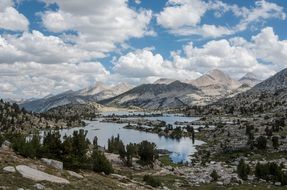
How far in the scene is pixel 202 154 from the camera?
464ft

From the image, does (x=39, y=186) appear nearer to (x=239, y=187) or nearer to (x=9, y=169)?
(x=9, y=169)

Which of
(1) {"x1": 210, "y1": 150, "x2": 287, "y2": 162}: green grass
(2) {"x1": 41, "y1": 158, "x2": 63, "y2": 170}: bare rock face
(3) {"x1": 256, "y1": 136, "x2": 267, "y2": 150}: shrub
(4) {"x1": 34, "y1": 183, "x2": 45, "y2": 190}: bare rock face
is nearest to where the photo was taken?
(4) {"x1": 34, "y1": 183, "x2": 45, "y2": 190}: bare rock face

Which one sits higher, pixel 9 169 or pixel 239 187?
pixel 9 169

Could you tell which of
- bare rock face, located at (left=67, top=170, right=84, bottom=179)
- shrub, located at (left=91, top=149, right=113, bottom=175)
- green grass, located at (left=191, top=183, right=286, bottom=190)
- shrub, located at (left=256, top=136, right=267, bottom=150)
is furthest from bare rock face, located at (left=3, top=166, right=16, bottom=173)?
shrub, located at (left=256, top=136, right=267, bottom=150)

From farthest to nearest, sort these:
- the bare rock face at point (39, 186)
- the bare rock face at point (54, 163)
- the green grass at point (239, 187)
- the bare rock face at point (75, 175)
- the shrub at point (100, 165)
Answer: the green grass at point (239, 187), the shrub at point (100, 165), the bare rock face at point (54, 163), the bare rock face at point (75, 175), the bare rock face at point (39, 186)

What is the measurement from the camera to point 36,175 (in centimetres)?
3281

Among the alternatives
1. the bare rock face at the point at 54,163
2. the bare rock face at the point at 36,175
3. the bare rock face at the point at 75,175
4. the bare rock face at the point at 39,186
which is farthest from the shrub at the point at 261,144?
the bare rock face at the point at 39,186

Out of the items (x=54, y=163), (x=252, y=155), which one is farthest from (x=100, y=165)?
(x=252, y=155)

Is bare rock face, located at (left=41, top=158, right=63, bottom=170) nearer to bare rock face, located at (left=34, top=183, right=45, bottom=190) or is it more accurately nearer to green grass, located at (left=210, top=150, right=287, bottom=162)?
bare rock face, located at (left=34, top=183, right=45, bottom=190)

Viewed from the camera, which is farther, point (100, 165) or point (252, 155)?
point (252, 155)

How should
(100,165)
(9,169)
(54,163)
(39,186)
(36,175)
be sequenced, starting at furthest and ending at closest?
(100,165) < (54,163) < (36,175) < (9,169) < (39,186)

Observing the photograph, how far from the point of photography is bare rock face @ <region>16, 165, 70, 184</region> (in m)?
32.2

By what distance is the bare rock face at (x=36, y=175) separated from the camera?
32.2m

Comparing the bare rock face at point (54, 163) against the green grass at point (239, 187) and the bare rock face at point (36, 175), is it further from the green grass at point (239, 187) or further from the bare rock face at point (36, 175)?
the green grass at point (239, 187)
